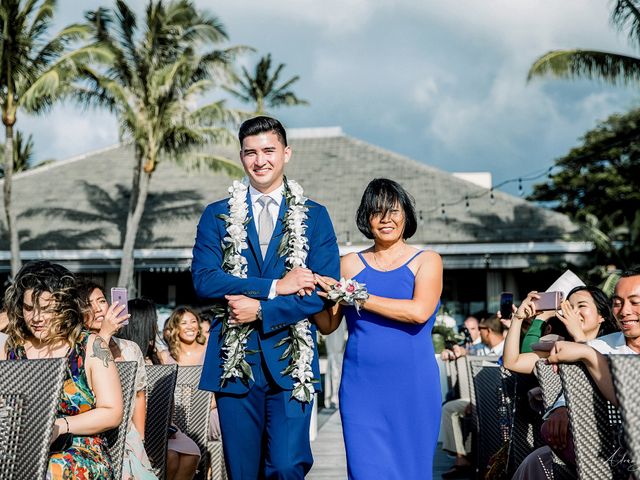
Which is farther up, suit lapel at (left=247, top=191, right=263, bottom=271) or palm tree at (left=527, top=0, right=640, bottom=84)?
palm tree at (left=527, top=0, right=640, bottom=84)

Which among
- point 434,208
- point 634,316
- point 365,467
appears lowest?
point 365,467

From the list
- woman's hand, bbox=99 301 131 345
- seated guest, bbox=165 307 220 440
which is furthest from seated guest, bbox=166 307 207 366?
woman's hand, bbox=99 301 131 345

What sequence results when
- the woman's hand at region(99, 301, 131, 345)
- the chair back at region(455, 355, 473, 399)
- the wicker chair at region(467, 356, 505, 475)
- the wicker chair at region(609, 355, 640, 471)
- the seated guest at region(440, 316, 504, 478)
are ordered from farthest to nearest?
1. the chair back at region(455, 355, 473, 399)
2. the seated guest at region(440, 316, 504, 478)
3. the wicker chair at region(467, 356, 505, 475)
4. the woman's hand at region(99, 301, 131, 345)
5. the wicker chair at region(609, 355, 640, 471)

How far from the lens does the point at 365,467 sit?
363 centimetres

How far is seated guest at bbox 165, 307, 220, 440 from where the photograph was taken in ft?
23.0

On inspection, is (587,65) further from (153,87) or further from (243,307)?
(243,307)

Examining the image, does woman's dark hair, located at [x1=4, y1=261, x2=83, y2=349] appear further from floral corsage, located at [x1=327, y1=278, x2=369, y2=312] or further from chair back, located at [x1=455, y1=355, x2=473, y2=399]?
chair back, located at [x1=455, y1=355, x2=473, y2=399]

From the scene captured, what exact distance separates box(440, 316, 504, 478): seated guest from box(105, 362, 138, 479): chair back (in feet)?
14.4

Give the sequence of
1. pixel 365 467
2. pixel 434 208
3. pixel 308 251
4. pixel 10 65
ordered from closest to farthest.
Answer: pixel 308 251 < pixel 365 467 < pixel 10 65 < pixel 434 208

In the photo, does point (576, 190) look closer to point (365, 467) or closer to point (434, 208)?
point (434, 208)

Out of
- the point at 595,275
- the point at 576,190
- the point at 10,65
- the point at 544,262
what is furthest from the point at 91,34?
A: the point at 576,190

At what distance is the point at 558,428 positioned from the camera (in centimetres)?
379

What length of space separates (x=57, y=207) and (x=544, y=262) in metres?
13.9

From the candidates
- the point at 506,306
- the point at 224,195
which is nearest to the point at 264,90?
the point at 224,195
